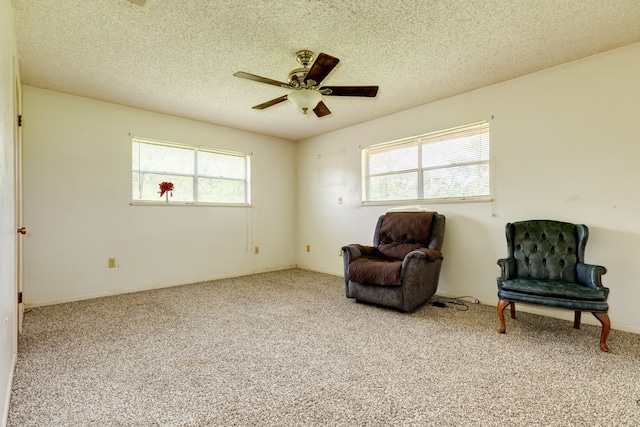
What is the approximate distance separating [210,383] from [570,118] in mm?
3634

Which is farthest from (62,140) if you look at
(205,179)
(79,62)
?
(205,179)

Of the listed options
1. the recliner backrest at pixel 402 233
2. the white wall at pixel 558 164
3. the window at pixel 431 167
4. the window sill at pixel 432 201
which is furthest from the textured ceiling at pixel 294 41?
the recliner backrest at pixel 402 233

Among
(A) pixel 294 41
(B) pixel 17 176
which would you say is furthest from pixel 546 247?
(B) pixel 17 176

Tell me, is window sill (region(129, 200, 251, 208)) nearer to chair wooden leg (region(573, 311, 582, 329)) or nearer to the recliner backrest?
the recliner backrest

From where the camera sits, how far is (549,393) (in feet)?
5.48

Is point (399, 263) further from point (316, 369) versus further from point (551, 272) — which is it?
point (316, 369)

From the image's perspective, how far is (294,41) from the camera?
2.46 m

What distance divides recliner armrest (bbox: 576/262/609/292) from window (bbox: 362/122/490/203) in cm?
115

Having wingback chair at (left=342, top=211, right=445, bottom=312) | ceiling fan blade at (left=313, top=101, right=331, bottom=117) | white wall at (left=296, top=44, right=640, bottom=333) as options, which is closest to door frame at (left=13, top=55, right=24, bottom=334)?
ceiling fan blade at (left=313, top=101, right=331, bottom=117)

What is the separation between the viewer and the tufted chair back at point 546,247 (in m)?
2.63

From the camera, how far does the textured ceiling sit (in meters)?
2.09

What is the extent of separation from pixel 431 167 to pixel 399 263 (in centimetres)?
150

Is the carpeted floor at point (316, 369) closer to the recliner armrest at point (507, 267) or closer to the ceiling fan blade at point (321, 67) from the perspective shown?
the recliner armrest at point (507, 267)

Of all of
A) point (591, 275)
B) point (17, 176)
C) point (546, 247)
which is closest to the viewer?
point (591, 275)
